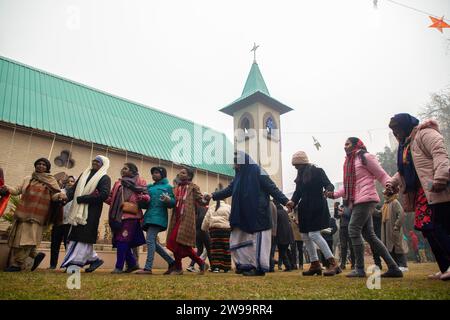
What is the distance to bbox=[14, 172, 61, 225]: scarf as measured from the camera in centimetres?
529

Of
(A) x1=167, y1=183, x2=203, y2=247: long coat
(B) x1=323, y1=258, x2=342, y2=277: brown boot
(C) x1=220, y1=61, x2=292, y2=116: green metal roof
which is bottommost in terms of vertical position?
(B) x1=323, y1=258, x2=342, y2=277: brown boot

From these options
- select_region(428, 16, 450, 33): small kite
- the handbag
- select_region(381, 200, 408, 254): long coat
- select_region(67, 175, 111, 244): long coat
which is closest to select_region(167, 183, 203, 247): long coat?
the handbag

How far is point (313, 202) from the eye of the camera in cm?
520

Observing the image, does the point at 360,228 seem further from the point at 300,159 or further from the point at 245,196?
the point at 245,196

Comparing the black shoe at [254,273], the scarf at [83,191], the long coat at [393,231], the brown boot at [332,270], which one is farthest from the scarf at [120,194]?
the long coat at [393,231]

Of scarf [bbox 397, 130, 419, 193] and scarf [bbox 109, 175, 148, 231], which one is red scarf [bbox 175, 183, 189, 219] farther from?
scarf [bbox 397, 130, 419, 193]

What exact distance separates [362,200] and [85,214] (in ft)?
14.2

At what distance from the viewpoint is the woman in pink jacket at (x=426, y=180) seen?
336 centimetres

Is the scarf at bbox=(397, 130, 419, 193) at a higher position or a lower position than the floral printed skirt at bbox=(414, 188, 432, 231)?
higher

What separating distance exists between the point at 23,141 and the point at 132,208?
1312 centimetres

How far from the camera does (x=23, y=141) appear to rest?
15.4 metres

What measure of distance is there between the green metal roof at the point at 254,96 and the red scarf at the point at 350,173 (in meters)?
25.1
